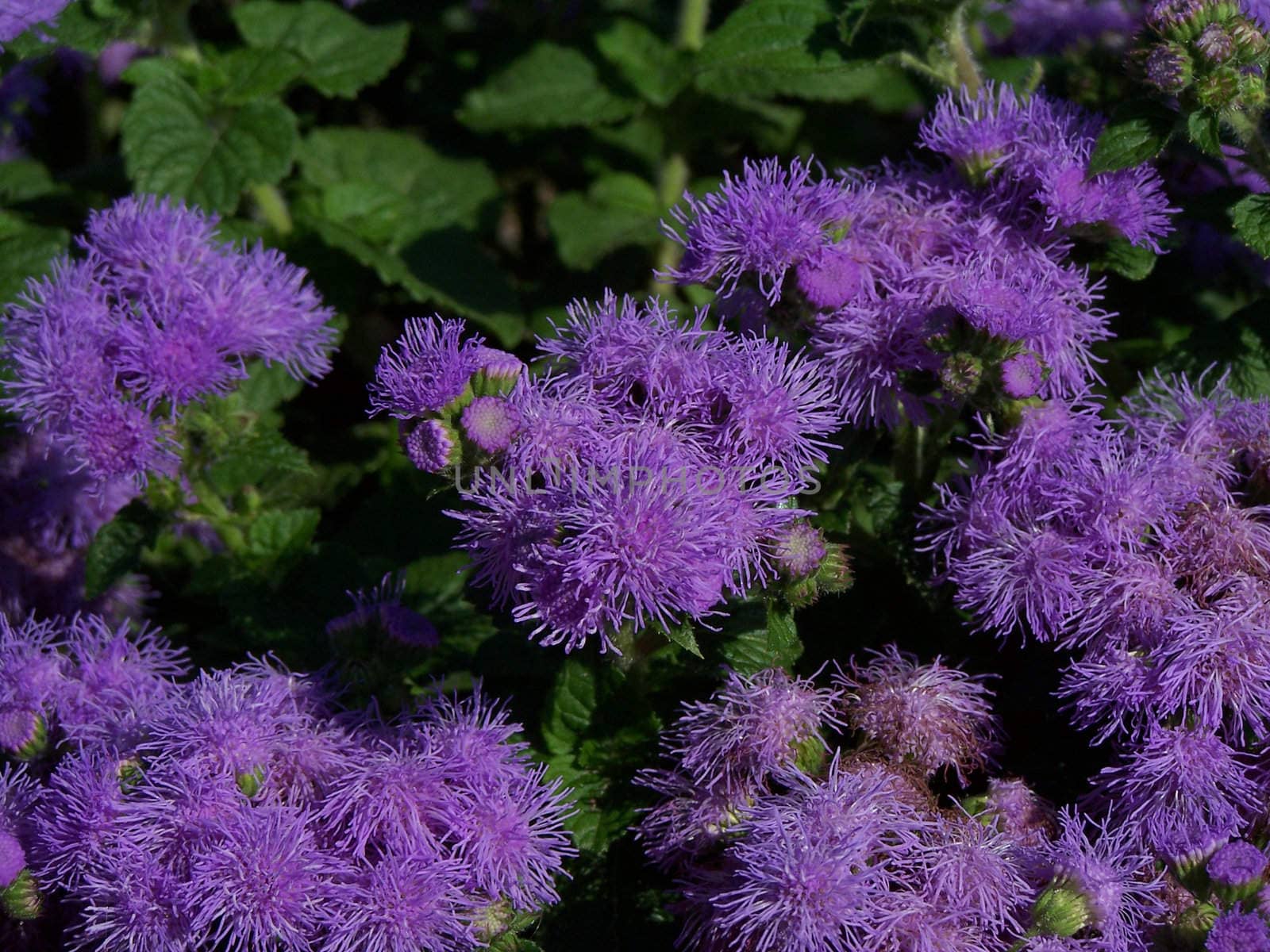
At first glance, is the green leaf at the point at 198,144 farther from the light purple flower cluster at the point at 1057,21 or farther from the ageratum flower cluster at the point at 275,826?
the light purple flower cluster at the point at 1057,21

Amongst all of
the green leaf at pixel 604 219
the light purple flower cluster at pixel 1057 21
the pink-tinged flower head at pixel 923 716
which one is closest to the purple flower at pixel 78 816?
the pink-tinged flower head at pixel 923 716

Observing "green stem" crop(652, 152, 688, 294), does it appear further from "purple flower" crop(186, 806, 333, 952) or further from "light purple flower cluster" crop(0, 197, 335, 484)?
"purple flower" crop(186, 806, 333, 952)

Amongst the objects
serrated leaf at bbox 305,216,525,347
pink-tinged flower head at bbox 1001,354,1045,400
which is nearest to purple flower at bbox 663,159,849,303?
pink-tinged flower head at bbox 1001,354,1045,400

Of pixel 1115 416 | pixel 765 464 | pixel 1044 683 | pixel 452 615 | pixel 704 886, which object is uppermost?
pixel 765 464

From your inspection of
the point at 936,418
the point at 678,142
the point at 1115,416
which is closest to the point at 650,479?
the point at 936,418

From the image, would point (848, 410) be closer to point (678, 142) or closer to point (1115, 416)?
point (1115, 416)

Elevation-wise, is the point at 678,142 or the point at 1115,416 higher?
the point at 1115,416
